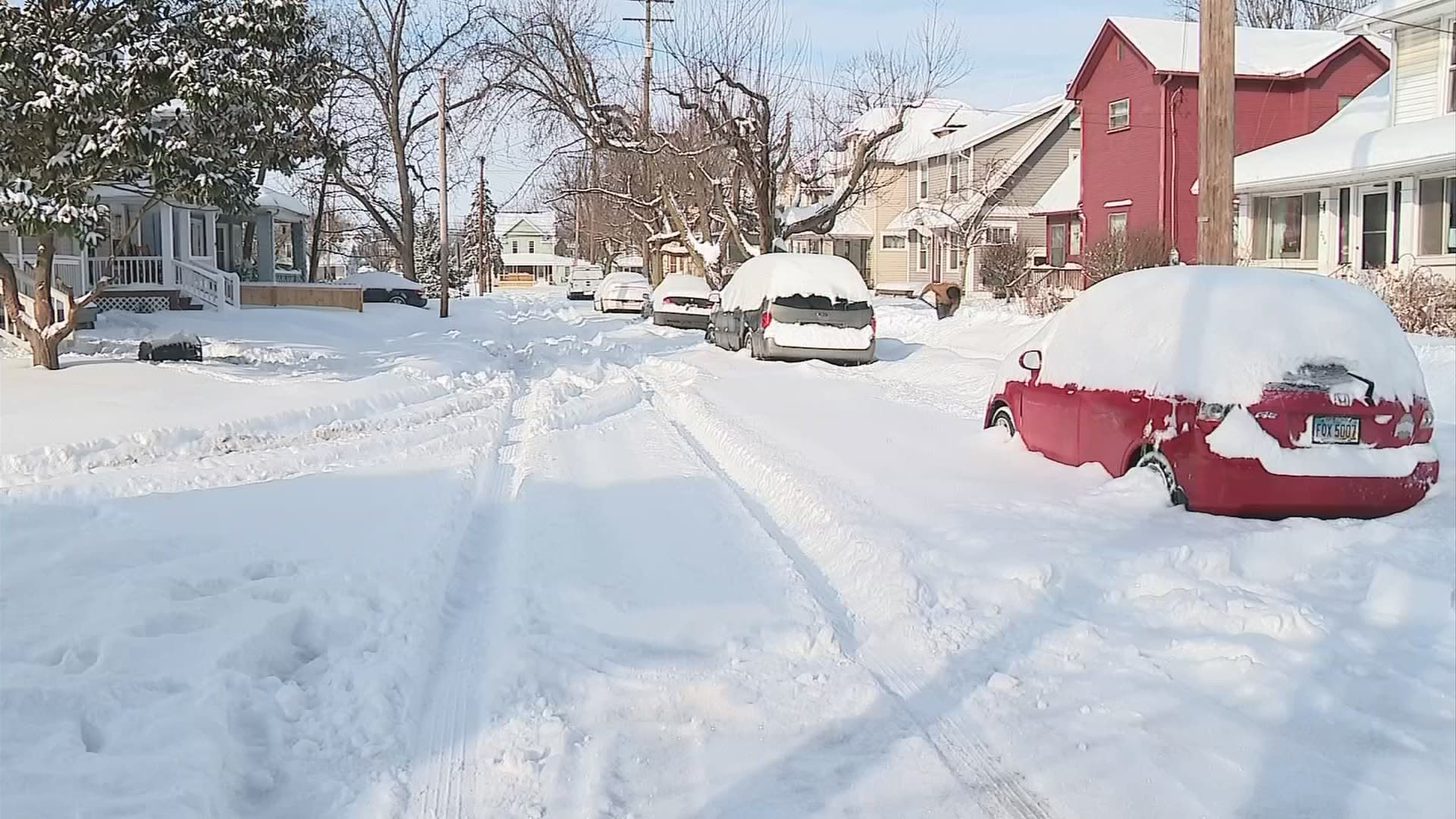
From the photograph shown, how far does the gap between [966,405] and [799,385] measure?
2.76 m

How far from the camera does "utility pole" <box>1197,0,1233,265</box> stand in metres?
12.5

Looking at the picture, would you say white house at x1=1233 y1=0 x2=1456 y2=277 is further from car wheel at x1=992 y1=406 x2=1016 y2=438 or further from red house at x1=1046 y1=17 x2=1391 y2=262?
car wheel at x1=992 y1=406 x2=1016 y2=438

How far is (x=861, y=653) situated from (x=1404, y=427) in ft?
Answer: 14.7

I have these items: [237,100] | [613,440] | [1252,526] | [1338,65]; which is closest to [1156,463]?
[1252,526]

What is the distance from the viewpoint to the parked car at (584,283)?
63.9 meters

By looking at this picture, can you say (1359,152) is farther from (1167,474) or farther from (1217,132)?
(1167,474)

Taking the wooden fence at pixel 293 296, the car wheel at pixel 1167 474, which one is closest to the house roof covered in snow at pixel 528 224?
the wooden fence at pixel 293 296

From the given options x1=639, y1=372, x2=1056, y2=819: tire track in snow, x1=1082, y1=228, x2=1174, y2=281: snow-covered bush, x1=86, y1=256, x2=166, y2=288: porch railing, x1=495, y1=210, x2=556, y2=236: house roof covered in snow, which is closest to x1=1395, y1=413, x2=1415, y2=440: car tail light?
x1=639, y1=372, x2=1056, y2=819: tire track in snow

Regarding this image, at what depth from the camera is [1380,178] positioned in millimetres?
24219

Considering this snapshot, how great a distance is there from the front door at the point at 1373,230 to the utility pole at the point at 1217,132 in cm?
1513

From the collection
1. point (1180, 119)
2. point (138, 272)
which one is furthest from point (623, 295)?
point (1180, 119)

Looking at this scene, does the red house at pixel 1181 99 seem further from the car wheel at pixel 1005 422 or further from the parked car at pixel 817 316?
the car wheel at pixel 1005 422

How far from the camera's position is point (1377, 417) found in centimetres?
779

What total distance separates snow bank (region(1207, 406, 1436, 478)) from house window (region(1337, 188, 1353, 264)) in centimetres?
2089
